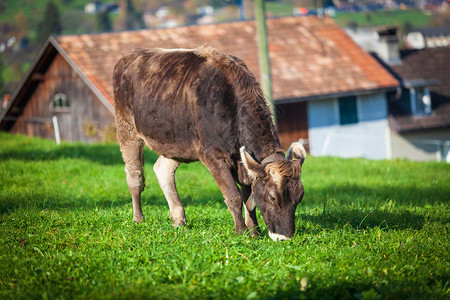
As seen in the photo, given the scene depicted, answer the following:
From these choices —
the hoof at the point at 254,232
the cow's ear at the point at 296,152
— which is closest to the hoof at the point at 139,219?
the hoof at the point at 254,232

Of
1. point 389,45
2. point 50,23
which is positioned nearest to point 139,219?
point 389,45

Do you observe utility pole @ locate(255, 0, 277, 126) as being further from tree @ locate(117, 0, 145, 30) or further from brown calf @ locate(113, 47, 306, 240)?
tree @ locate(117, 0, 145, 30)

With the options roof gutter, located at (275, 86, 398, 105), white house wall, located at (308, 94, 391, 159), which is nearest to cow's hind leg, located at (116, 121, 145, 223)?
roof gutter, located at (275, 86, 398, 105)

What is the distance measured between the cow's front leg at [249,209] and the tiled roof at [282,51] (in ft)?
62.6

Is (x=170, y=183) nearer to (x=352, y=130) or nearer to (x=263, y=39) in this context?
(x=263, y=39)

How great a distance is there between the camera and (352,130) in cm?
3159

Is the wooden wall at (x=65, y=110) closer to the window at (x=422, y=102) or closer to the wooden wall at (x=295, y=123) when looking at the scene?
the wooden wall at (x=295, y=123)

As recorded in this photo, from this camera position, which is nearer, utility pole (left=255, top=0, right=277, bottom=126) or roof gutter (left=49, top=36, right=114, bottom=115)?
utility pole (left=255, top=0, right=277, bottom=126)

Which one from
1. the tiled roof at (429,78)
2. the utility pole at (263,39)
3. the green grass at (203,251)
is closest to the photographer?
the green grass at (203,251)

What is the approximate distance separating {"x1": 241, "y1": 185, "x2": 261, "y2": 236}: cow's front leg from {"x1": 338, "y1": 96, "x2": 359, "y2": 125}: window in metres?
24.4

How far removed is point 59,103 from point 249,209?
26.2m

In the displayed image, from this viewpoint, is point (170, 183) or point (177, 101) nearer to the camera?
point (177, 101)

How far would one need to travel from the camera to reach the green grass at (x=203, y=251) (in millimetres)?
5176

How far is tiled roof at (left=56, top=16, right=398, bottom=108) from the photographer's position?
2733 centimetres
